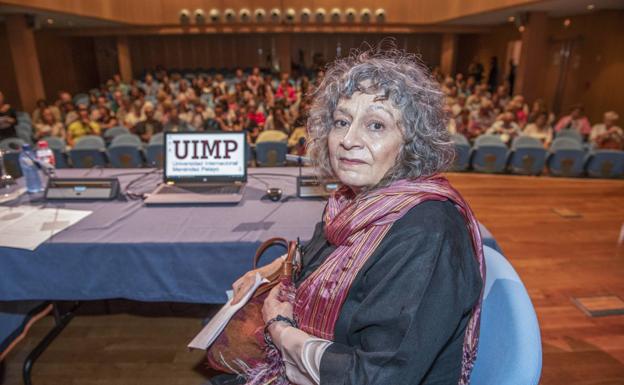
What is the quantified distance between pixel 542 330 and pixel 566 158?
3.77 m

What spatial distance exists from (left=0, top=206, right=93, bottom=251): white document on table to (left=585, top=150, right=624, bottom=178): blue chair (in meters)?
5.83

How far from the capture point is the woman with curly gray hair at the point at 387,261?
2.51 feet

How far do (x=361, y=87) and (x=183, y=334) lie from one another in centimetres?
176

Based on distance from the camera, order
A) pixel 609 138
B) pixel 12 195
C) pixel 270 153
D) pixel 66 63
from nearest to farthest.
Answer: pixel 12 195, pixel 270 153, pixel 609 138, pixel 66 63

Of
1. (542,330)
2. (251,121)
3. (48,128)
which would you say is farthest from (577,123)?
(48,128)

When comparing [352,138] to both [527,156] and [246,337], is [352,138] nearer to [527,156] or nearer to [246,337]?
[246,337]

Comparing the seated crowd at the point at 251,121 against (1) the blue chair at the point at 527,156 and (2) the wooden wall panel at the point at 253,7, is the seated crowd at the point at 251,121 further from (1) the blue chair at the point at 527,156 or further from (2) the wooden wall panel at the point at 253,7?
(2) the wooden wall panel at the point at 253,7

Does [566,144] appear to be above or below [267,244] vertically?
below

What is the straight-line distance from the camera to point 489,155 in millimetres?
5152

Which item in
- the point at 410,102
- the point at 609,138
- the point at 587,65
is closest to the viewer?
the point at 410,102

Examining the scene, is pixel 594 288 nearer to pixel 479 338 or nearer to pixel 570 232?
pixel 570 232

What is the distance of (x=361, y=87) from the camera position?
0.98 metres

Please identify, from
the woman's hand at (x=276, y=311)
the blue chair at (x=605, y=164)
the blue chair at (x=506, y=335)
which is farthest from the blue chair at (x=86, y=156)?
the blue chair at (x=605, y=164)

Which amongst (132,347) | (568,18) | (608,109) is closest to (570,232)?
(132,347)
